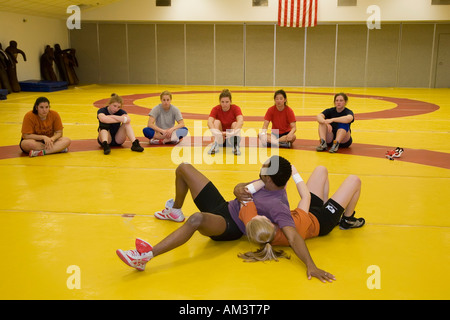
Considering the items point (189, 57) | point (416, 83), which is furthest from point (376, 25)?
point (189, 57)

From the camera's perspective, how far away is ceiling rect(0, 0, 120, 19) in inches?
659

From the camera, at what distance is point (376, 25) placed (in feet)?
69.1

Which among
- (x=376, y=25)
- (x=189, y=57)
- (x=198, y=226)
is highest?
(x=376, y=25)

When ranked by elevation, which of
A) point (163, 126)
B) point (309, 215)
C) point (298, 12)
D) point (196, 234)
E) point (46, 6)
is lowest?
point (196, 234)

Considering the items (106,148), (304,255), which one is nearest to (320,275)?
(304,255)

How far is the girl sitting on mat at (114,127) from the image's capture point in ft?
23.7

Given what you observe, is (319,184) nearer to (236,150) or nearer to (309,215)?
(309,215)

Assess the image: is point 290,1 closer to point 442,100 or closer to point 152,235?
point 442,100

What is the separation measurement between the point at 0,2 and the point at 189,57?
8.82 metres

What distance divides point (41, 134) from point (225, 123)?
9.17ft

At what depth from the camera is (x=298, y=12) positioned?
19.7 meters

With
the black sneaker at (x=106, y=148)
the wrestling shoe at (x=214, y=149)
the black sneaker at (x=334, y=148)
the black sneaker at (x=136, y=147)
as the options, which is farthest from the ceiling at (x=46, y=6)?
the black sneaker at (x=334, y=148)

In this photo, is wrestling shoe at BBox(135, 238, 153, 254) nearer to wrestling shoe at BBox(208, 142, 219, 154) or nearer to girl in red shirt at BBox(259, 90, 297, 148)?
wrestling shoe at BBox(208, 142, 219, 154)

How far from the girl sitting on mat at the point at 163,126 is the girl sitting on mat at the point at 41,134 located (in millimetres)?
1403
